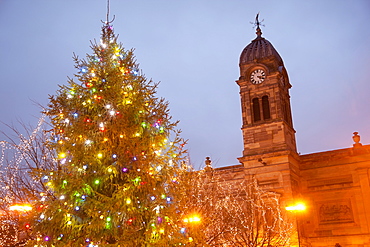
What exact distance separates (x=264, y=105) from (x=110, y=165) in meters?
21.7

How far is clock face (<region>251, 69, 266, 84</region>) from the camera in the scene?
3269 centimetres

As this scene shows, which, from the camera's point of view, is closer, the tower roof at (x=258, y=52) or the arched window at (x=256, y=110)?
the arched window at (x=256, y=110)

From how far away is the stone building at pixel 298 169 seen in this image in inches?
1153

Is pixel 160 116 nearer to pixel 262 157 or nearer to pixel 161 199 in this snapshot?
pixel 161 199

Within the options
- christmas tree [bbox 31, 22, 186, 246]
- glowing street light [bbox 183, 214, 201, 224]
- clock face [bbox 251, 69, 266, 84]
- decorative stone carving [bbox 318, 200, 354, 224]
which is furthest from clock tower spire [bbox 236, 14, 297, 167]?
christmas tree [bbox 31, 22, 186, 246]

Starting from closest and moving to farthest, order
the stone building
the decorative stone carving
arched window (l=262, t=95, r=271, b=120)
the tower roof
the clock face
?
the stone building → the decorative stone carving → arched window (l=262, t=95, r=271, b=120) → the clock face → the tower roof

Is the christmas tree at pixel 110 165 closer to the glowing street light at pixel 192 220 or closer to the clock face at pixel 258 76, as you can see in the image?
the glowing street light at pixel 192 220

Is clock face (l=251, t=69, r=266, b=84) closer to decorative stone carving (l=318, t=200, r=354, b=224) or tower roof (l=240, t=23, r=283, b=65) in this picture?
tower roof (l=240, t=23, r=283, b=65)

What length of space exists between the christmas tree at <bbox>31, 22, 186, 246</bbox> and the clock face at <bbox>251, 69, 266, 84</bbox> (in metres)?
19.8

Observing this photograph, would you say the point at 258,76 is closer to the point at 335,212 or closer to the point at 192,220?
the point at 335,212

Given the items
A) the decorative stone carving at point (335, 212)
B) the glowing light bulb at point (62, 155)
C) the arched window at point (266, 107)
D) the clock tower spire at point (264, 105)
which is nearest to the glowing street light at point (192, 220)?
the glowing light bulb at point (62, 155)

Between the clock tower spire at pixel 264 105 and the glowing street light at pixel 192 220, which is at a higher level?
the clock tower spire at pixel 264 105

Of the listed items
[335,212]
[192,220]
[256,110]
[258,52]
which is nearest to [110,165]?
[192,220]

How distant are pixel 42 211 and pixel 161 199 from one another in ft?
11.9
